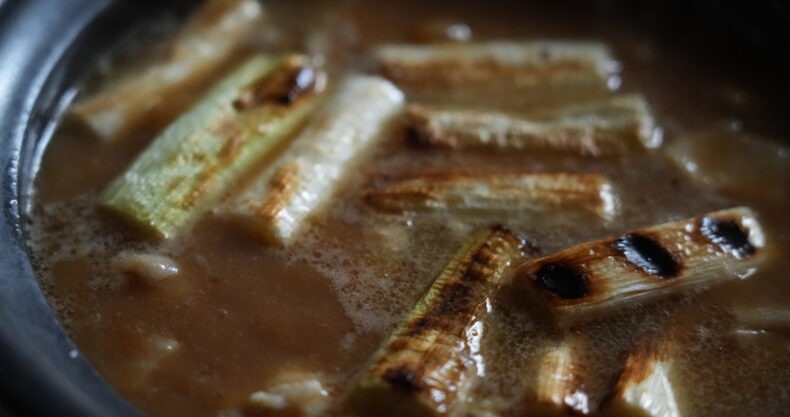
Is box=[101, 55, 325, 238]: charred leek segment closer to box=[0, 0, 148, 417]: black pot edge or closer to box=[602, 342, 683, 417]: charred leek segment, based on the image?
box=[0, 0, 148, 417]: black pot edge

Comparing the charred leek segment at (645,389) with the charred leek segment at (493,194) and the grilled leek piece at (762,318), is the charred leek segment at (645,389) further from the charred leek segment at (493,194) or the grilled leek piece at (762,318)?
the charred leek segment at (493,194)

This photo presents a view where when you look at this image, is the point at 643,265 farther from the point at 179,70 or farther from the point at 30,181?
the point at 30,181

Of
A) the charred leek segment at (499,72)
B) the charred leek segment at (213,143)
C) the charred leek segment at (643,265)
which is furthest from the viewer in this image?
the charred leek segment at (499,72)

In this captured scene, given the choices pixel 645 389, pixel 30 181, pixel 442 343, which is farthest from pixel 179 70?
pixel 645 389

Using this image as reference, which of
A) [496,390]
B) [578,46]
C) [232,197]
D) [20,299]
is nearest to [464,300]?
[496,390]

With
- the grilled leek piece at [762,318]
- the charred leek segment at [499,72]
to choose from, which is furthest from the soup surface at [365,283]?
the charred leek segment at [499,72]

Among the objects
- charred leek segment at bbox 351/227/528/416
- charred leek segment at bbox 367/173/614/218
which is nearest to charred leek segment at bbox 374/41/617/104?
charred leek segment at bbox 367/173/614/218
